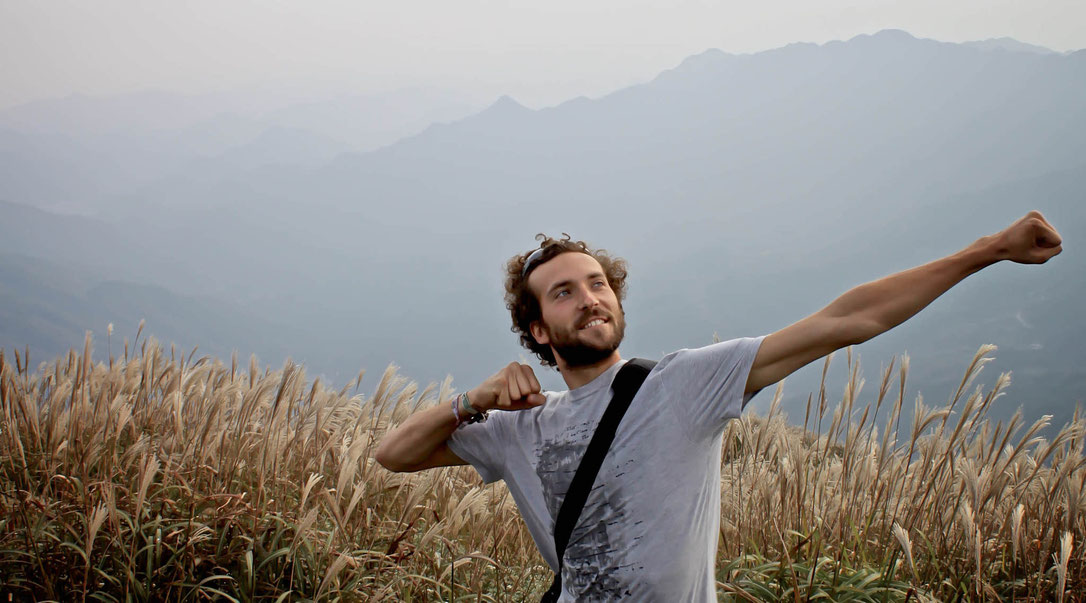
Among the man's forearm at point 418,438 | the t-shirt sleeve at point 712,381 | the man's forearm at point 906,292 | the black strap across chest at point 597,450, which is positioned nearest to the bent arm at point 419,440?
the man's forearm at point 418,438

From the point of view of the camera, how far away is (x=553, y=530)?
237 cm

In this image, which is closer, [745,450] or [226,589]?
[226,589]

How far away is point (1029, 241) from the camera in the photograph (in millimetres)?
1847

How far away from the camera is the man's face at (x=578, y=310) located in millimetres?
2297

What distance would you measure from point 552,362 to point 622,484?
86cm

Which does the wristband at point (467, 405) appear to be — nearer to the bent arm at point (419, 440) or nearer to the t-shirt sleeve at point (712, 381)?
the bent arm at point (419, 440)

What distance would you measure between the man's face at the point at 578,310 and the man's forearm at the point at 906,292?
2.20ft

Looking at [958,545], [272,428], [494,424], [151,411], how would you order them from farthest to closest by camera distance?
[151,411] < [272,428] < [958,545] < [494,424]

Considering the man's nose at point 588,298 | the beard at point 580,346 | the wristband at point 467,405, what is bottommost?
the wristband at point 467,405

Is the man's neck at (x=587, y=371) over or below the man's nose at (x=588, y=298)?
below

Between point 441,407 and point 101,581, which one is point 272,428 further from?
point 441,407

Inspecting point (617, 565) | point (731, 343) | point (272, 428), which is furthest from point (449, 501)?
point (731, 343)

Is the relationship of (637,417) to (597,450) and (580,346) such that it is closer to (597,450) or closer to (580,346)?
(597,450)

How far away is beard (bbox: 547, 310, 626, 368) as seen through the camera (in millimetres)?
2287
